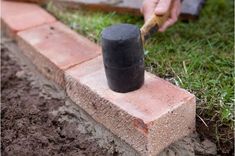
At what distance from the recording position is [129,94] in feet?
6.09

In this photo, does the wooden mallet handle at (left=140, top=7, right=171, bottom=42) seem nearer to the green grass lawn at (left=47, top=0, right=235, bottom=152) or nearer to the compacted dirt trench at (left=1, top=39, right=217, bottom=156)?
the green grass lawn at (left=47, top=0, right=235, bottom=152)

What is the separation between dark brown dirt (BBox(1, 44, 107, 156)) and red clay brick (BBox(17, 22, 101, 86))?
15 centimetres

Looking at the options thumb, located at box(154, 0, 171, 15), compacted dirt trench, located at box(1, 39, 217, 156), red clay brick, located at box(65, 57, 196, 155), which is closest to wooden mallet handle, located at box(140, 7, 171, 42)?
thumb, located at box(154, 0, 171, 15)

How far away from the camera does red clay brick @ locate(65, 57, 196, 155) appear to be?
172cm

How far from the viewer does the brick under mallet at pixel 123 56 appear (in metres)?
1.69

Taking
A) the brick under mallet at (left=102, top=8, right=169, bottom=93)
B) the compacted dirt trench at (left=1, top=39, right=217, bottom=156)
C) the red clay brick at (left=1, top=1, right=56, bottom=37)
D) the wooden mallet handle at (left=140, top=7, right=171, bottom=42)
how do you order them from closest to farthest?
the brick under mallet at (left=102, top=8, right=169, bottom=93) → the compacted dirt trench at (left=1, top=39, right=217, bottom=156) → the wooden mallet handle at (left=140, top=7, right=171, bottom=42) → the red clay brick at (left=1, top=1, right=56, bottom=37)

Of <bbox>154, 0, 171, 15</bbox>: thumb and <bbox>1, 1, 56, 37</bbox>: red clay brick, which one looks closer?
<bbox>154, 0, 171, 15</bbox>: thumb

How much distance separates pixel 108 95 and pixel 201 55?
2.21 ft

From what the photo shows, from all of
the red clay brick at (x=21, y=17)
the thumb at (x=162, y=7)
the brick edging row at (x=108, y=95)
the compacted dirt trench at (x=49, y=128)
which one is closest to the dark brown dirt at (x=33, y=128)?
the compacted dirt trench at (x=49, y=128)

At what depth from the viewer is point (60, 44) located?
2398 millimetres

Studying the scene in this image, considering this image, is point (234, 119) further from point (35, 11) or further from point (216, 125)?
point (35, 11)

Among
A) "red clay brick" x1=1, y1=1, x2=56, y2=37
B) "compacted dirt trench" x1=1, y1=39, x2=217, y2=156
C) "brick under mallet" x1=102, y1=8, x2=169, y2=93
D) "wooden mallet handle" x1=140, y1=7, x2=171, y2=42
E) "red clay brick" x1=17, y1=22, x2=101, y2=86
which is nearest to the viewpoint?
"brick under mallet" x1=102, y1=8, x2=169, y2=93

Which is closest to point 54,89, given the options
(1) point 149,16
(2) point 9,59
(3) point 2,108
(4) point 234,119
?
(3) point 2,108

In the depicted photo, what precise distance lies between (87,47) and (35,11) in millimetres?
724
